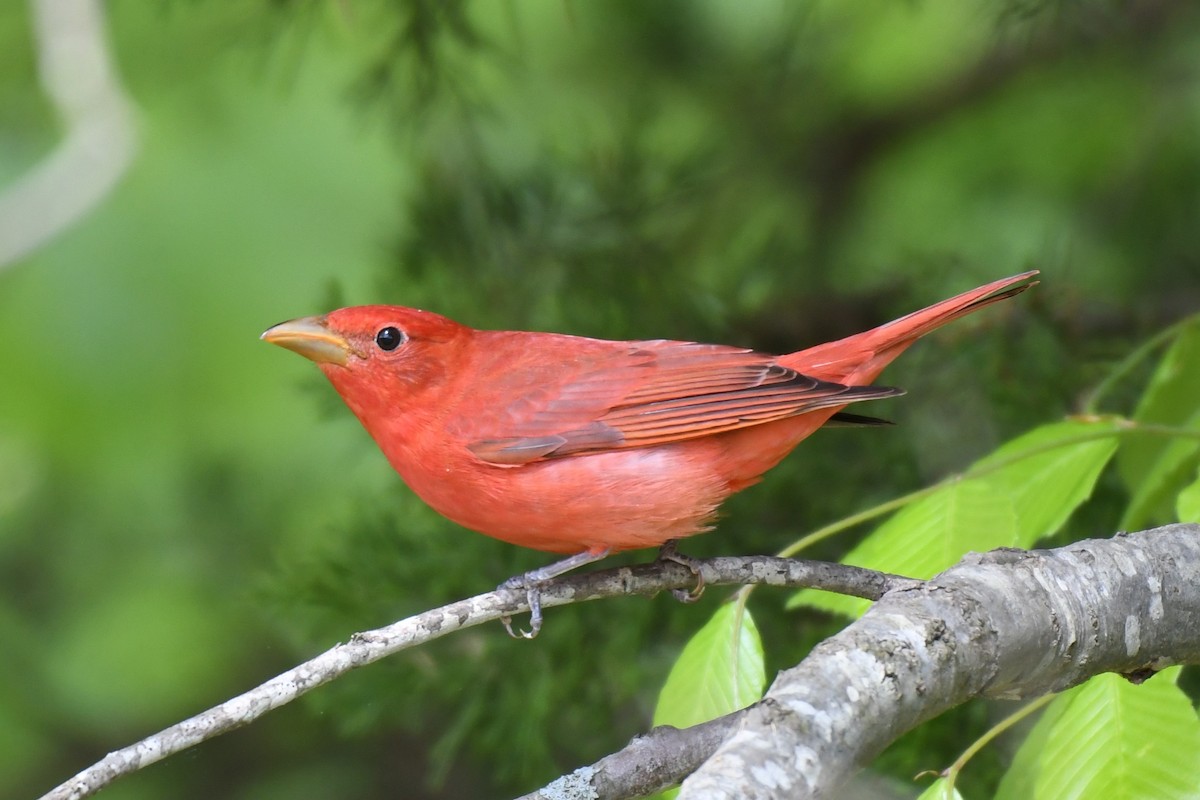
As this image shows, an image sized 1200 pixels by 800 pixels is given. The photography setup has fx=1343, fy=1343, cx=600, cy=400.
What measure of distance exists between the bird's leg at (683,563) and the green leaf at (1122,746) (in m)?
0.75

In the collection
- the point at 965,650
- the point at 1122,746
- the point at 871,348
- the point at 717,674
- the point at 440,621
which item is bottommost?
the point at 1122,746

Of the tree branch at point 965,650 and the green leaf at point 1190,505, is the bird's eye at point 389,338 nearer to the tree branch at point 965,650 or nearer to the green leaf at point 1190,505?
the tree branch at point 965,650

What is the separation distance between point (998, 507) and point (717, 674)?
0.64 m

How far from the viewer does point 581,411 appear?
3.26 m

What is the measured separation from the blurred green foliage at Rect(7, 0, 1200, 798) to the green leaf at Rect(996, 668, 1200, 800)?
156cm

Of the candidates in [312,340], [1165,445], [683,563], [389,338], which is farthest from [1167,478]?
[312,340]

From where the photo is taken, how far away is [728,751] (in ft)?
5.71

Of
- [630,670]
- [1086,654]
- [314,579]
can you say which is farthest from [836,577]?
[314,579]

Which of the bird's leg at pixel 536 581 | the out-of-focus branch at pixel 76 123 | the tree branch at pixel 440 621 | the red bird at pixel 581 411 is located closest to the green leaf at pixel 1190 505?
the tree branch at pixel 440 621

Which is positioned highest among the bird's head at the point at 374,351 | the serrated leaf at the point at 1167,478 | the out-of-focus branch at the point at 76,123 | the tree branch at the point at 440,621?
the out-of-focus branch at the point at 76,123

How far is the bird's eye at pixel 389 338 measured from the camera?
11.4 ft

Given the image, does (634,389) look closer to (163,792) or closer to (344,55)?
(344,55)

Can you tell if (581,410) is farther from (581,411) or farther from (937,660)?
(937,660)

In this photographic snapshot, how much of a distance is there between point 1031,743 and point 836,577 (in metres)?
0.52
